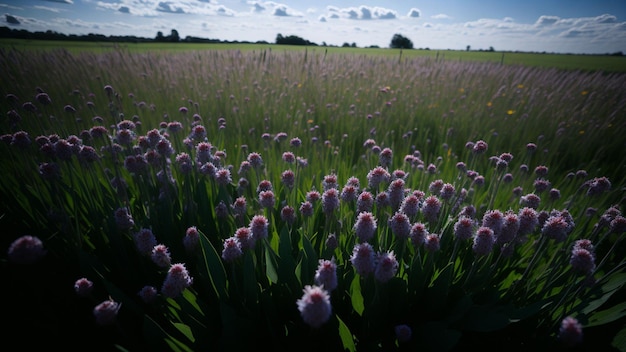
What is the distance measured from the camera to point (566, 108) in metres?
6.70

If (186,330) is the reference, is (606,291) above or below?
above

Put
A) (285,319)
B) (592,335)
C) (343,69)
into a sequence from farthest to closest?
1. (343,69)
2. (592,335)
3. (285,319)

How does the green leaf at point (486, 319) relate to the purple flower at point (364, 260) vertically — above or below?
below

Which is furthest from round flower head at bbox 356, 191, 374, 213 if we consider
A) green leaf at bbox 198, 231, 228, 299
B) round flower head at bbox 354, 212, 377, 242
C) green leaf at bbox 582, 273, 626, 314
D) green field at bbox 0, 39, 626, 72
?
green field at bbox 0, 39, 626, 72

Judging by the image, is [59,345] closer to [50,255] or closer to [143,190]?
[50,255]

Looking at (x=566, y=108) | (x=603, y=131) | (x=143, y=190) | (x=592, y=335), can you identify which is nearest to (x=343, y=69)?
(x=566, y=108)

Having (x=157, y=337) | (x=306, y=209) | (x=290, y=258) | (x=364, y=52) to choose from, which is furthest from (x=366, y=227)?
(x=364, y=52)

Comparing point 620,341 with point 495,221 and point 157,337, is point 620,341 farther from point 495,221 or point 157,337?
point 157,337

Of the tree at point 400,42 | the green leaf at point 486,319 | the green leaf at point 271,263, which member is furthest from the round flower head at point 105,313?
the tree at point 400,42

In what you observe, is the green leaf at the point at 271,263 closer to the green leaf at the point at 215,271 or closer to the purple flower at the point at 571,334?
the green leaf at the point at 215,271

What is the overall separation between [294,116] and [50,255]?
457 centimetres

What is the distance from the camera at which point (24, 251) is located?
128 centimetres

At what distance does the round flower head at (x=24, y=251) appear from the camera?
127 centimetres

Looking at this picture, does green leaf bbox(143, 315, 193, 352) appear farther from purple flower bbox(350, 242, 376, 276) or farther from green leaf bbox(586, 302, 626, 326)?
green leaf bbox(586, 302, 626, 326)
